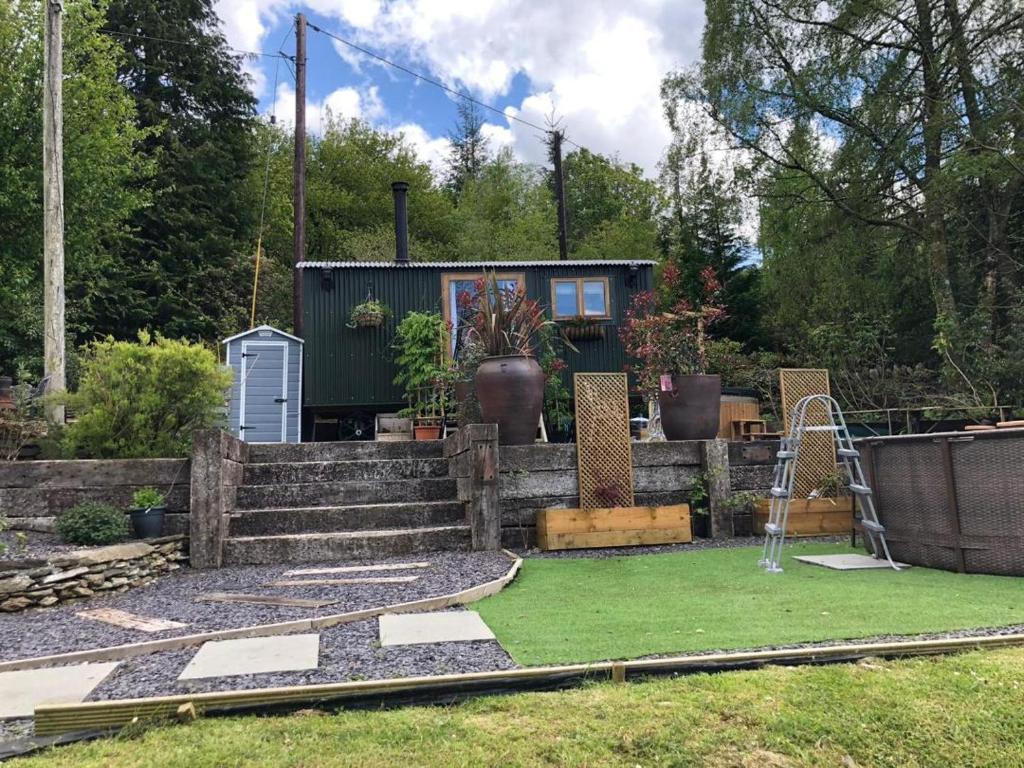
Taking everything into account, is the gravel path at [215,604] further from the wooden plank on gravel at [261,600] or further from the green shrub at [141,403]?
the green shrub at [141,403]

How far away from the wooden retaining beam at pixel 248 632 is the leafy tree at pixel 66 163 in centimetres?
1177

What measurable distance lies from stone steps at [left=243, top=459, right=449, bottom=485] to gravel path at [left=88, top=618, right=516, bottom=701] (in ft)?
9.05

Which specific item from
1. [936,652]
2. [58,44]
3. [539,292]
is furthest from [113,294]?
[936,652]

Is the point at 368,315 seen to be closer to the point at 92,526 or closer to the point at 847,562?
the point at 92,526

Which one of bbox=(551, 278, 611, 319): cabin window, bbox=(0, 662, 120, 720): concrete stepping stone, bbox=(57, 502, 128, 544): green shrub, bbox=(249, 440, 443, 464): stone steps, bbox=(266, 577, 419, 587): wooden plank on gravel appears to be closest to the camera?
bbox=(0, 662, 120, 720): concrete stepping stone

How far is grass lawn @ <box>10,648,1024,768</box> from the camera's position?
69.3 inches

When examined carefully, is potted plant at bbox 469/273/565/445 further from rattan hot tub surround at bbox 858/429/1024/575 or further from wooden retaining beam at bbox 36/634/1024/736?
wooden retaining beam at bbox 36/634/1024/736

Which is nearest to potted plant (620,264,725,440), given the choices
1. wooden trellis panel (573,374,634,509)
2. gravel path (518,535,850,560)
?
wooden trellis panel (573,374,634,509)

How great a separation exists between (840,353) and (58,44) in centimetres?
1168

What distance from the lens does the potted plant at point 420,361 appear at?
9320 millimetres

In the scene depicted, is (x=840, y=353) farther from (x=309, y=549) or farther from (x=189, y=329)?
(x=189, y=329)

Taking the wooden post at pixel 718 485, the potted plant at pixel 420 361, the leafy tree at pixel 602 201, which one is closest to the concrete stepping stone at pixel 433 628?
the wooden post at pixel 718 485

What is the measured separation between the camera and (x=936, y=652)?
231cm

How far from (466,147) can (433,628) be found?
2741 cm
